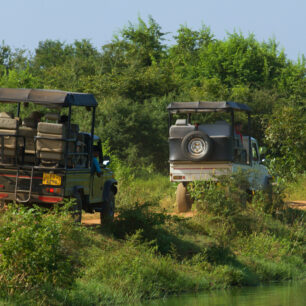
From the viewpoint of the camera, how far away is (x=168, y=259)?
13383 millimetres

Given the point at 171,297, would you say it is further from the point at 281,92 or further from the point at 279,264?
the point at 281,92

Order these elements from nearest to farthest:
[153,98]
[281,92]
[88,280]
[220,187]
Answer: [88,280] < [220,187] < [153,98] < [281,92]

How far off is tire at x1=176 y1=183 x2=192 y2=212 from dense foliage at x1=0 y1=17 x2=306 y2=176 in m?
4.35

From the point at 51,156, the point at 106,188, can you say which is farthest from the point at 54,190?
the point at 106,188

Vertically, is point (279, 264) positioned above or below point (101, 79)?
below

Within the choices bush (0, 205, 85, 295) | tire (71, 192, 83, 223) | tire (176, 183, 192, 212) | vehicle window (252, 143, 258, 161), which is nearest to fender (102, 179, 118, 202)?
tire (71, 192, 83, 223)

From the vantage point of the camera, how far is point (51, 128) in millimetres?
13172

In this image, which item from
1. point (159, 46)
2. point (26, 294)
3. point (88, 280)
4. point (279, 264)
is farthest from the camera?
point (159, 46)

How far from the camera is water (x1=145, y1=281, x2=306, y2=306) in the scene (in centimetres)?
1152

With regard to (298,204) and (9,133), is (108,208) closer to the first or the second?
(9,133)

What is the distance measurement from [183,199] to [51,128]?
6744mm

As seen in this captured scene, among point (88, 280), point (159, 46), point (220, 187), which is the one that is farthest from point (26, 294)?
point (159, 46)

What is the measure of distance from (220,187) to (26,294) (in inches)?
314

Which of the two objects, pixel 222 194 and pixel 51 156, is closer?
pixel 51 156
